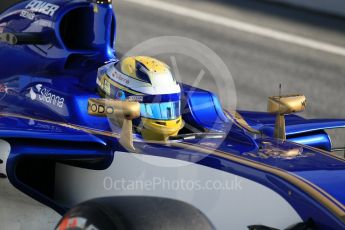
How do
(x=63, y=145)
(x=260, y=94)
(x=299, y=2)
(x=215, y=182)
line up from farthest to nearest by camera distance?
(x=299, y=2) → (x=260, y=94) → (x=63, y=145) → (x=215, y=182)

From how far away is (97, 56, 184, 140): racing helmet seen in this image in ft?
16.5

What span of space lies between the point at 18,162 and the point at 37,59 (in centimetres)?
114

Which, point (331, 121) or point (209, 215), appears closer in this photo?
point (209, 215)

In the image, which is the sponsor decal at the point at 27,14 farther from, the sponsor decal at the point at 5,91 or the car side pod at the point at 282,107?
the car side pod at the point at 282,107

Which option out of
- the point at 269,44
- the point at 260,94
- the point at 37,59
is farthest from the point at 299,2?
the point at 37,59

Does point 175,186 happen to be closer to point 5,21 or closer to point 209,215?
point 209,215

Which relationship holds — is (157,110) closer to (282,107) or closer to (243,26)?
(282,107)

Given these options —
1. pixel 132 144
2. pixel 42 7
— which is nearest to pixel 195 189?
pixel 132 144

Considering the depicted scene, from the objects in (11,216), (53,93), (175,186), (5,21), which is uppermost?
(5,21)

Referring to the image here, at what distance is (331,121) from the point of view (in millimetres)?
6168

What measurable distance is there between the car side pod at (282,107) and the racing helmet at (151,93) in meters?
0.66

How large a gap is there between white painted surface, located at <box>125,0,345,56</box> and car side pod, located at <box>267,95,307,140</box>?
18.3 ft

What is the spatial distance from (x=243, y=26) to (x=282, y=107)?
6.10 metres

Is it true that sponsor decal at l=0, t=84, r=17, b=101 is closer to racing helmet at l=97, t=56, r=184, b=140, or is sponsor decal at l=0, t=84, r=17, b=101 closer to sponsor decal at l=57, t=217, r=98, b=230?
racing helmet at l=97, t=56, r=184, b=140
